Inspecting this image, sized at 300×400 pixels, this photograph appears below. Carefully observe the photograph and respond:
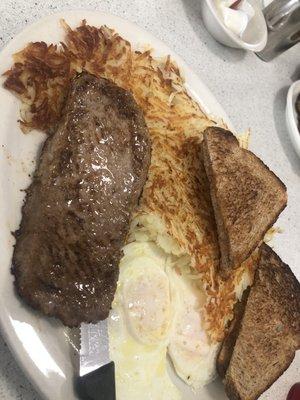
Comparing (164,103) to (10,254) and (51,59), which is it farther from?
(10,254)

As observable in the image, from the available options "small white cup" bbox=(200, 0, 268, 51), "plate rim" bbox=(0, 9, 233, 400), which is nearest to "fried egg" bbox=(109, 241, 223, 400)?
"plate rim" bbox=(0, 9, 233, 400)

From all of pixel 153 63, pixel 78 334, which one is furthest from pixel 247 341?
pixel 153 63

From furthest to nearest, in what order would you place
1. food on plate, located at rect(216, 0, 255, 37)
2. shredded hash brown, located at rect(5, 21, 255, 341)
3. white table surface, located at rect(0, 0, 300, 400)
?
food on plate, located at rect(216, 0, 255, 37) → white table surface, located at rect(0, 0, 300, 400) → shredded hash brown, located at rect(5, 21, 255, 341)

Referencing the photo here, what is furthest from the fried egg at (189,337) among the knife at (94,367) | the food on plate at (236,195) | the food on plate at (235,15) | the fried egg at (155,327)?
the food on plate at (235,15)

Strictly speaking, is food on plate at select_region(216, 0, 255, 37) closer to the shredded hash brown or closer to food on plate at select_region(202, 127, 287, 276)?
the shredded hash brown

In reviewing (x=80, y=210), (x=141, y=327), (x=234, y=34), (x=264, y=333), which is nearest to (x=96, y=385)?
(x=141, y=327)

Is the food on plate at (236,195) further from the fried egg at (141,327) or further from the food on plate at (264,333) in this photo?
the fried egg at (141,327)
